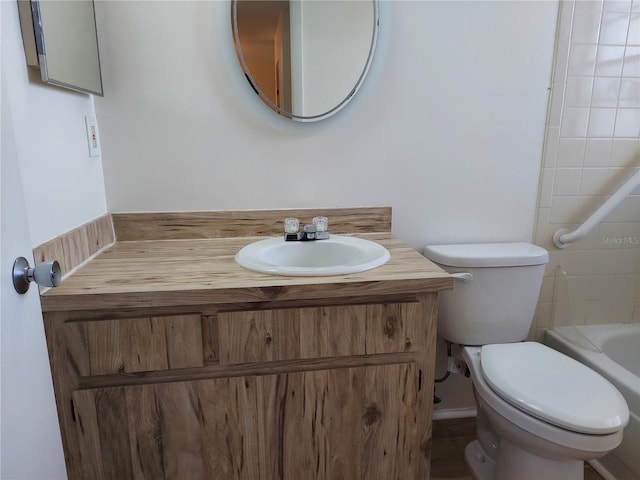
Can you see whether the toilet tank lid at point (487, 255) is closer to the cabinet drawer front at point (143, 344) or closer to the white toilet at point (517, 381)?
the white toilet at point (517, 381)

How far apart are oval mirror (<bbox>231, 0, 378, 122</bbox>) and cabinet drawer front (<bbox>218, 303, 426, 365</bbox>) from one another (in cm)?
70

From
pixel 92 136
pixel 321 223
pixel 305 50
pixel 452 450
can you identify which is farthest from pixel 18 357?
pixel 452 450

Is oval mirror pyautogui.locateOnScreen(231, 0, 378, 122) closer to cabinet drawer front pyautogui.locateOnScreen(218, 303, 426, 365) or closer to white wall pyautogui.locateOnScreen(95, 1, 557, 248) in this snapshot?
white wall pyautogui.locateOnScreen(95, 1, 557, 248)

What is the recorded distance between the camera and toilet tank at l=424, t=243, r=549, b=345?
4.53ft

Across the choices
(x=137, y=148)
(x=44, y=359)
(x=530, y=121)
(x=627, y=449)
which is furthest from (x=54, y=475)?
(x=530, y=121)

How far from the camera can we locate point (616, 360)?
5.42 feet

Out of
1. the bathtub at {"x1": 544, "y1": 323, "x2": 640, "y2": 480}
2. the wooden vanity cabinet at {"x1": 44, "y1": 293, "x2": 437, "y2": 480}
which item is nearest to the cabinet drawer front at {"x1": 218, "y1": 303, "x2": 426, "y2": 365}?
the wooden vanity cabinet at {"x1": 44, "y1": 293, "x2": 437, "y2": 480}

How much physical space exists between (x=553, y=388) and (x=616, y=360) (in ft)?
2.42

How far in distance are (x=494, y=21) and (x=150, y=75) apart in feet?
3.77

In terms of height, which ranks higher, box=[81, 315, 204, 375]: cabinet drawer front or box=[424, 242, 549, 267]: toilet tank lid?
box=[424, 242, 549, 267]: toilet tank lid

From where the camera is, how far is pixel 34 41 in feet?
3.06

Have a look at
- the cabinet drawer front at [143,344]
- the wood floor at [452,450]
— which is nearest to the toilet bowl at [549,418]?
the wood floor at [452,450]

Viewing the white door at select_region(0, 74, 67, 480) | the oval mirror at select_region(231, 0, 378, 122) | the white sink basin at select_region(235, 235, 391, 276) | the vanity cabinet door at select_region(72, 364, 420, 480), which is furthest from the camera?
the oval mirror at select_region(231, 0, 378, 122)

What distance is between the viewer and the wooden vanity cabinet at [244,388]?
1.00 meters
